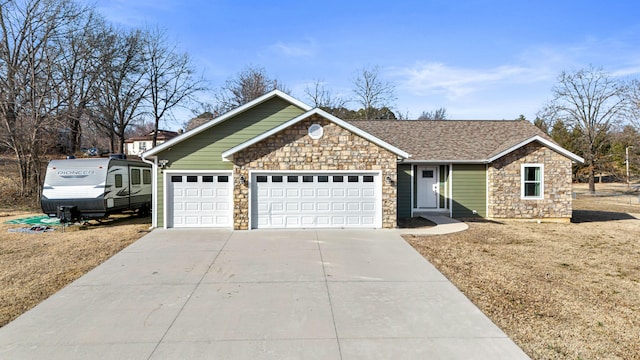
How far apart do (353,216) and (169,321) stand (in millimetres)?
8461

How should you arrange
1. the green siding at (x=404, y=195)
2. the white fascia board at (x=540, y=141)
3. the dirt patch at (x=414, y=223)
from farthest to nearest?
the green siding at (x=404, y=195)
the white fascia board at (x=540, y=141)
the dirt patch at (x=414, y=223)

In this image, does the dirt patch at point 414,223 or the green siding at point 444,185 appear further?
the green siding at point 444,185

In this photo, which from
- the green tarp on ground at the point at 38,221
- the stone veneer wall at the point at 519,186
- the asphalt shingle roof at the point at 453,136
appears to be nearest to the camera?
the green tarp on ground at the point at 38,221

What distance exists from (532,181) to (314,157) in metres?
9.48

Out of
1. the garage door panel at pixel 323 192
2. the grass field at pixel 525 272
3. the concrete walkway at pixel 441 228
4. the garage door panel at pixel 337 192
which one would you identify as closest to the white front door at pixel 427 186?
the concrete walkway at pixel 441 228

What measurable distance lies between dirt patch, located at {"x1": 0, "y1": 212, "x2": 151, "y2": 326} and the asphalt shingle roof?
454 inches

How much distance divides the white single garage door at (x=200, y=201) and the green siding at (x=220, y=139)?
382 mm

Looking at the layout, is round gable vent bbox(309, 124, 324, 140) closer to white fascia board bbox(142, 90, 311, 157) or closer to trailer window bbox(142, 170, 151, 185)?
white fascia board bbox(142, 90, 311, 157)

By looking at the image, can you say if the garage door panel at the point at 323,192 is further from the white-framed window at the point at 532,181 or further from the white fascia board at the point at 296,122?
the white-framed window at the point at 532,181

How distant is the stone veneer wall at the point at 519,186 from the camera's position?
15.4 metres

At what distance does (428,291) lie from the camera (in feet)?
22.1

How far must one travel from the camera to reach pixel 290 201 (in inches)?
510

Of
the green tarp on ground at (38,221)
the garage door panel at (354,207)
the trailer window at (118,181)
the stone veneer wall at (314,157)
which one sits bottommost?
the green tarp on ground at (38,221)

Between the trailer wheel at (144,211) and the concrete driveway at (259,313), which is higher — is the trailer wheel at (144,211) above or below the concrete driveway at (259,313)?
above
